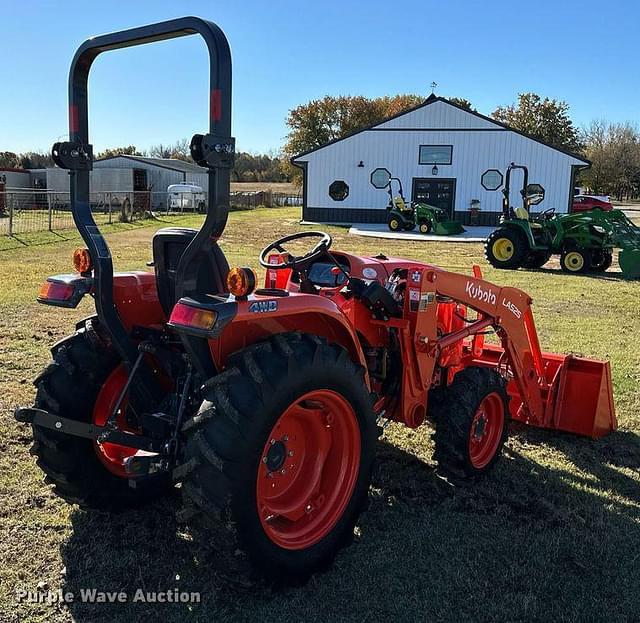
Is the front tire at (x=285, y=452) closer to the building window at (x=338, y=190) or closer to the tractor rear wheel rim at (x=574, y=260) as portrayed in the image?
the tractor rear wheel rim at (x=574, y=260)

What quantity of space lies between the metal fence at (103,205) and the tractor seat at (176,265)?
1.69 m

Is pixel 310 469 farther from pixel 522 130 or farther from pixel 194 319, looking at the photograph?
pixel 522 130

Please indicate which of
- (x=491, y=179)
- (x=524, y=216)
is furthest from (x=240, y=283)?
(x=491, y=179)

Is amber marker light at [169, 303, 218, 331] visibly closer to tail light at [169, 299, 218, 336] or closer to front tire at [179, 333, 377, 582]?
tail light at [169, 299, 218, 336]

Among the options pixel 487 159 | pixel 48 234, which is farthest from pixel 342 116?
pixel 48 234

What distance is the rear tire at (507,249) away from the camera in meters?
15.1

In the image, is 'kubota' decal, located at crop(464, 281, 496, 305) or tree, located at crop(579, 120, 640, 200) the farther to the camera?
tree, located at crop(579, 120, 640, 200)

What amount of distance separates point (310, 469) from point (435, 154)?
96.2 feet

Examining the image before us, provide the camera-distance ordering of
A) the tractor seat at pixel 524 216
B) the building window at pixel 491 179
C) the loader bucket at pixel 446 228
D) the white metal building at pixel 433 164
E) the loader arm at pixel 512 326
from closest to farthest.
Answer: the loader arm at pixel 512 326, the tractor seat at pixel 524 216, the loader bucket at pixel 446 228, the white metal building at pixel 433 164, the building window at pixel 491 179

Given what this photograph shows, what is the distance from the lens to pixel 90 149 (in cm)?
302

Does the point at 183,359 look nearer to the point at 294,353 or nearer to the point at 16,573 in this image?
the point at 294,353

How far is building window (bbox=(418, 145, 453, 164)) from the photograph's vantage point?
30.7m

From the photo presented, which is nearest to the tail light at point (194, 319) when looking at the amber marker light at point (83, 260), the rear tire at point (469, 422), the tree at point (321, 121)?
the amber marker light at point (83, 260)

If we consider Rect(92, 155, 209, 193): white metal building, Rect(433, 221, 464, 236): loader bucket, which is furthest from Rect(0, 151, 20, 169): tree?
Rect(433, 221, 464, 236): loader bucket
